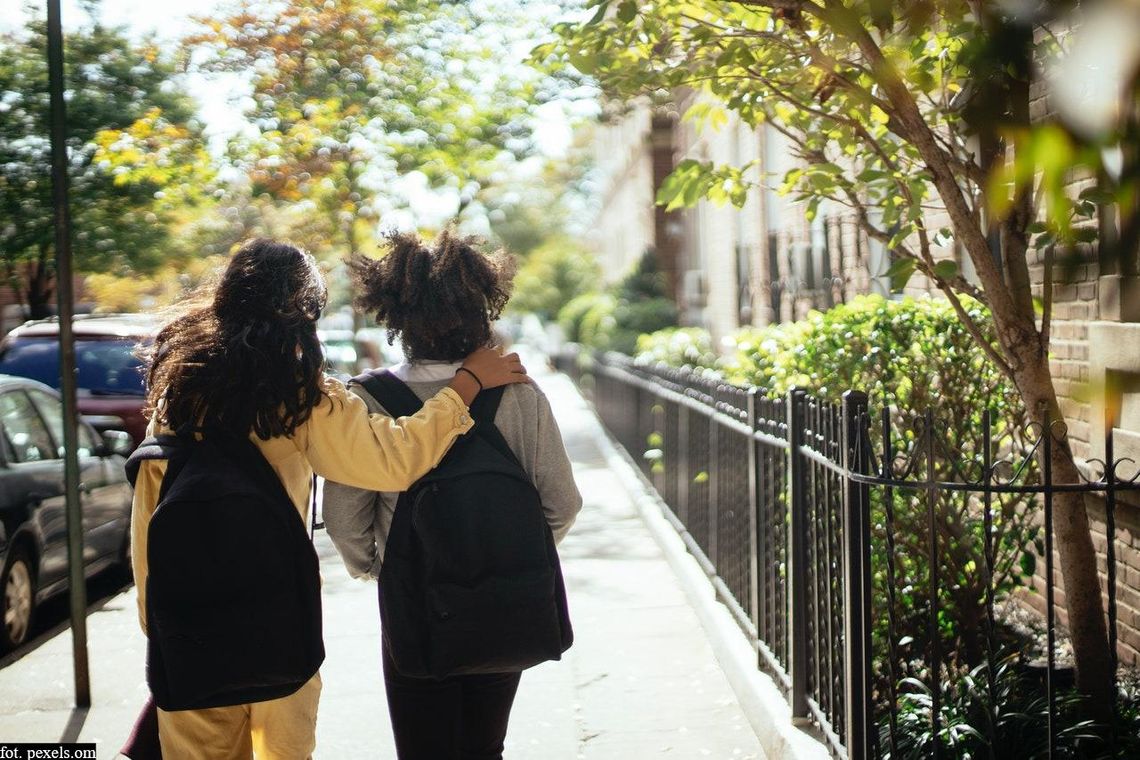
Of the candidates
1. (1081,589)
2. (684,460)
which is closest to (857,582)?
(1081,589)

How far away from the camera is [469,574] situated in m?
3.13

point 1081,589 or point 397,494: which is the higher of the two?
point 397,494

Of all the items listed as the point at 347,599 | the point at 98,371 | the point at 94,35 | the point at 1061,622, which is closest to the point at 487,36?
the point at 94,35

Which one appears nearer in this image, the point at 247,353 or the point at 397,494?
the point at 247,353

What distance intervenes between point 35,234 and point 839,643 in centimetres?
771

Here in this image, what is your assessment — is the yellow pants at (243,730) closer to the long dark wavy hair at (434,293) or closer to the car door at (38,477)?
the long dark wavy hair at (434,293)

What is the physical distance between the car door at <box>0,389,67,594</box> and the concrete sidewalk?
45cm

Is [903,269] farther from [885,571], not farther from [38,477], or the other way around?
[38,477]

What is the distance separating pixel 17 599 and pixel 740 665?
12.8ft

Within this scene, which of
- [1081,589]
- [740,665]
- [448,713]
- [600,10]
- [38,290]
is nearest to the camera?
[448,713]

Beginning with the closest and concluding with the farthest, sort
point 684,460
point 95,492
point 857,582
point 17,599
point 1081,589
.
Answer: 1. point 857,582
2. point 1081,589
3. point 17,599
4. point 95,492
5. point 684,460

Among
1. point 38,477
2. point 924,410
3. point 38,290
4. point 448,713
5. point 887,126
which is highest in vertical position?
point 887,126

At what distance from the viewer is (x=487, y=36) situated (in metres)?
14.6

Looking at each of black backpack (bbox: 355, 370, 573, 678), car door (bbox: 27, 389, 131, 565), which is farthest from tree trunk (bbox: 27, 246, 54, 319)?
black backpack (bbox: 355, 370, 573, 678)
